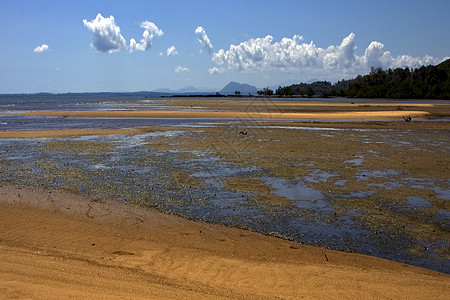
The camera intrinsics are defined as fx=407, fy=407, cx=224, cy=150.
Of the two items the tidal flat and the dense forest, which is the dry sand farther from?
the dense forest

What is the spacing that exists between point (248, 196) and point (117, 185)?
14.5 ft

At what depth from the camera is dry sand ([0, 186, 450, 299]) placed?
5.83 meters

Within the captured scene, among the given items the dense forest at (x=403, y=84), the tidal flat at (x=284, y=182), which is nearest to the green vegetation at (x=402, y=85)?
the dense forest at (x=403, y=84)

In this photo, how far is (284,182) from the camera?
13.9 m

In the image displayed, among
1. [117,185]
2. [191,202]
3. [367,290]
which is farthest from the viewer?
[117,185]

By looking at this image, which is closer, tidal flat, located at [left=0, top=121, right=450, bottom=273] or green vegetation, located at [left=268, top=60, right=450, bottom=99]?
tidal flat, located at [left=0, top=121, right=450, bottom=273]

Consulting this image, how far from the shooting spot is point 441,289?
627 centimetres

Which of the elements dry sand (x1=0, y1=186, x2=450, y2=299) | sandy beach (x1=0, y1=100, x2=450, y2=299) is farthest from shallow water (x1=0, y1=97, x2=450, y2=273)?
dry sand (x1=0, y1=186, x2=450, y2=299)

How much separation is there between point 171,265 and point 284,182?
24.7 feet

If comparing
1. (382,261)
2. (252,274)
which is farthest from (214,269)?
(382,261)

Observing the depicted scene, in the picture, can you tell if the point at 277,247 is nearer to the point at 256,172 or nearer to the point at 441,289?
the point at 441,289

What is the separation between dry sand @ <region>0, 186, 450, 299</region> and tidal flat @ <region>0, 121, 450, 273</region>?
85cm

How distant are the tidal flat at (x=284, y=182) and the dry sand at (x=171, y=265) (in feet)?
2.78

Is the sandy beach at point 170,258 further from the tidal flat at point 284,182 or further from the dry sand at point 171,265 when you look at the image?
the tidal flat at point 284,182
